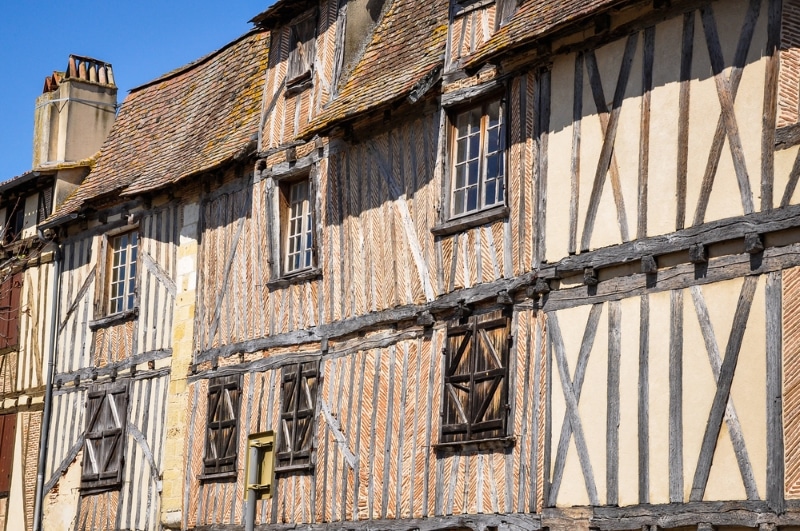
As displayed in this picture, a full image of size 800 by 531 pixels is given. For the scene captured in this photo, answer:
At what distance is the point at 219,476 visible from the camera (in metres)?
15.7

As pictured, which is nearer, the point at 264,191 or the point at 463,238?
the point at 463,238

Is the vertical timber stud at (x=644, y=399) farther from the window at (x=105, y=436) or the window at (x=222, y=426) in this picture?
the window at (x=105, y=436)

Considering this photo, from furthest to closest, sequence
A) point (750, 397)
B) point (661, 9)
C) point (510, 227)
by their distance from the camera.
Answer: point (510, 227)
point (661, 9)
point (750, 397)

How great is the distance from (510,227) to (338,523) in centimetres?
363

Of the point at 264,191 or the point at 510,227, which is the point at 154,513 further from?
the point at 510,227

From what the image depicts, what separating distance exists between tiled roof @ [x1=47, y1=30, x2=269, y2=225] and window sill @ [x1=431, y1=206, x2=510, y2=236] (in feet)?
13.0

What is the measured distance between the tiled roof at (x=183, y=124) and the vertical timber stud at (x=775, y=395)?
7.91 m

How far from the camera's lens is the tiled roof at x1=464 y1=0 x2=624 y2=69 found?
11391 mm

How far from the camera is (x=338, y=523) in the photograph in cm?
1381

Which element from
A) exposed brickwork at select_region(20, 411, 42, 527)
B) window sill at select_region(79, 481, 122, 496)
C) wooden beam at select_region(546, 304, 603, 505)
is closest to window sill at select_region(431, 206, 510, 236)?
wooden beam at select_region(546, 304, 603, 505)

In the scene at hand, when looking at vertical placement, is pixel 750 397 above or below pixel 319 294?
below

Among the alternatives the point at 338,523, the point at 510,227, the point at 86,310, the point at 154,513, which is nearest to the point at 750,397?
the point at 510,227

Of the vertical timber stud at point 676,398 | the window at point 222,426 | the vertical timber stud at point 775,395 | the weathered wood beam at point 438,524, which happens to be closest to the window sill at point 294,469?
the weathered wood beam at point 438,524

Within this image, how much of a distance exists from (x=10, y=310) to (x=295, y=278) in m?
7.38
